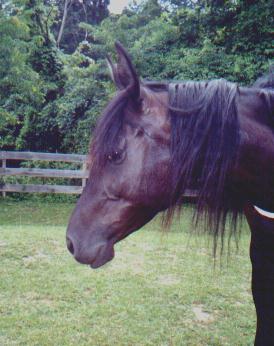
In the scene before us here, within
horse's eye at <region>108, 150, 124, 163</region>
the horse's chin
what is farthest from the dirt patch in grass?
horse's eye at <region>108, 150, 124, 163</region>

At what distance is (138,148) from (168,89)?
32 centimetres

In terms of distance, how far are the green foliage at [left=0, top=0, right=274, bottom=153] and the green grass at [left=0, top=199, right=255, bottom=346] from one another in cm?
505

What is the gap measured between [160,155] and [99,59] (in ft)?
39.2

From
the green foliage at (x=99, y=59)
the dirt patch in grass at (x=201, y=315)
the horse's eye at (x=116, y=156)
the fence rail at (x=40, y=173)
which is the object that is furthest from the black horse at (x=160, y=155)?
the fence rail at (x=40, y=173)

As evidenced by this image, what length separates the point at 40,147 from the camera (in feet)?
45.4

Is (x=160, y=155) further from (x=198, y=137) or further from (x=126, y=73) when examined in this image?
(x=126, y=73)

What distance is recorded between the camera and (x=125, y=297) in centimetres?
415

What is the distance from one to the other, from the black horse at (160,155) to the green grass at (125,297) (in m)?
0.70

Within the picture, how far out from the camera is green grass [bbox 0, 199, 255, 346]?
11.1 feet

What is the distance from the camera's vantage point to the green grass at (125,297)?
3375mm

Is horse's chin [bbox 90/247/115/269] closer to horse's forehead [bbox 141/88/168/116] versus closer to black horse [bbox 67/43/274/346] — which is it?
black horse [bbox 67/43/274/346]

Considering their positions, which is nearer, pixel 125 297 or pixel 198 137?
pixel 198 137

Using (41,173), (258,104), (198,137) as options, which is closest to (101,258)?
(198,137)

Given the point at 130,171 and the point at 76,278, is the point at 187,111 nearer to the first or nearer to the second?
the point at 130,171
